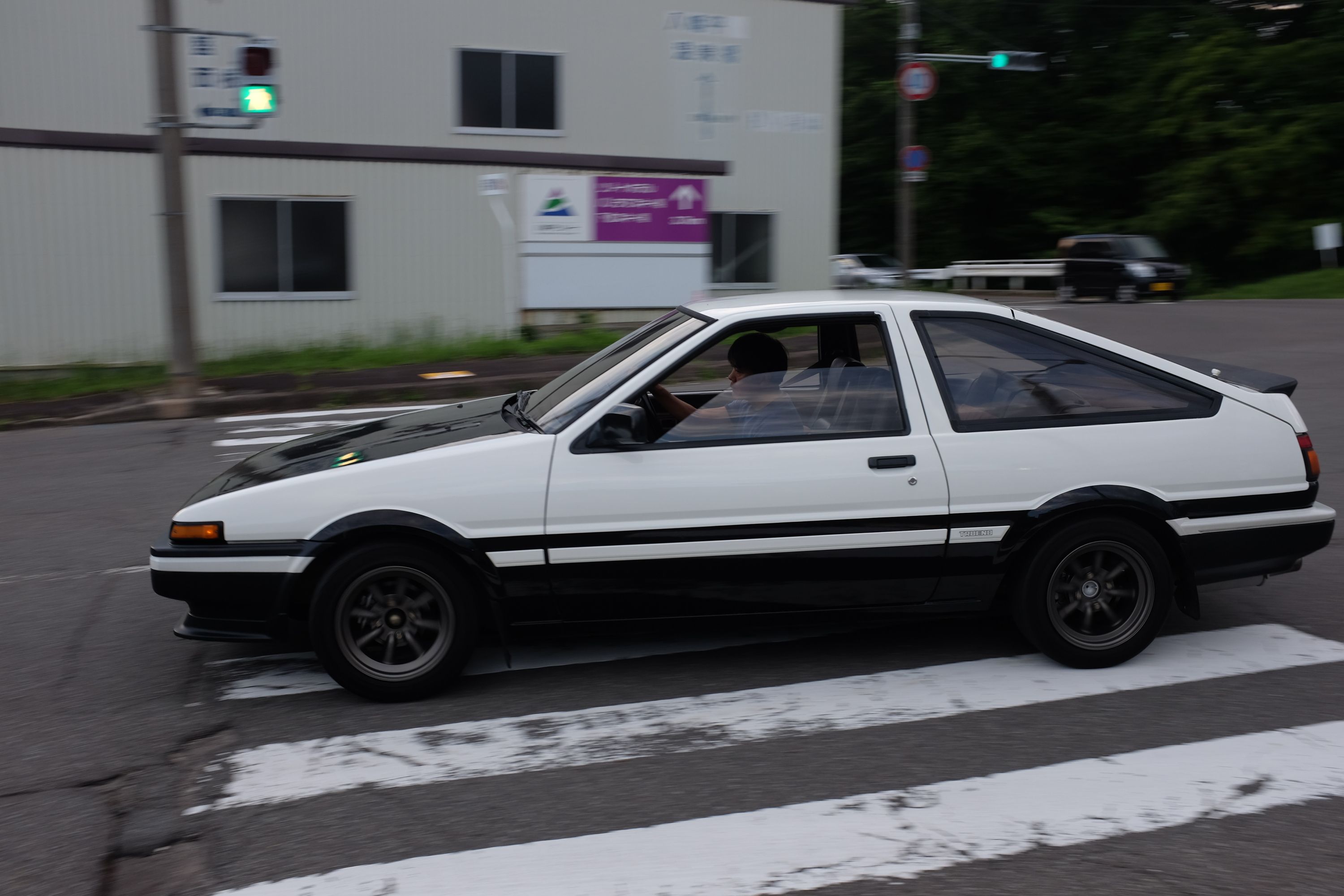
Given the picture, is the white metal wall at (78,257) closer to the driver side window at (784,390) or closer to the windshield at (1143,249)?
the driver side window at (784,390)

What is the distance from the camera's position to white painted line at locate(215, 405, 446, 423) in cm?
1282

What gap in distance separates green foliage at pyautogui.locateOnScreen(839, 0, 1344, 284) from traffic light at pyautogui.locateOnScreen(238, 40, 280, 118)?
101 feet

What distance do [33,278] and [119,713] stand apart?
14431 mm

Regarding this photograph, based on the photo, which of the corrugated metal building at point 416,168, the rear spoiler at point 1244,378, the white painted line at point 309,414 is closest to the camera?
the rear spoiler at point 1244,378

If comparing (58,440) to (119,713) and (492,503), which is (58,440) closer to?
(119,713)

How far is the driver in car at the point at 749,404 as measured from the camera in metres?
4.71

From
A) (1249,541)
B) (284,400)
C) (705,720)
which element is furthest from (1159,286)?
(705,720)

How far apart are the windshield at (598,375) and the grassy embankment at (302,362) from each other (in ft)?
34.9

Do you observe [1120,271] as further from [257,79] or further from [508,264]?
[257,79]

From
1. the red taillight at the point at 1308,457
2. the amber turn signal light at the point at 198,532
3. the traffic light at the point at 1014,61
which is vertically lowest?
the amber turn signal light at the point at 198,532

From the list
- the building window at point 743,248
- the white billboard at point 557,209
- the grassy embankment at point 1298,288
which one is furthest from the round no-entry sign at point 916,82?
the grassy embankment at point 1298,288

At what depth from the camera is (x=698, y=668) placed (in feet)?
16.3

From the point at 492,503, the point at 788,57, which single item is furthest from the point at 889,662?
the point at 788,57

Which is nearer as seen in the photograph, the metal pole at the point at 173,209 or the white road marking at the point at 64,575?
the white road marking at the point at 64,575
